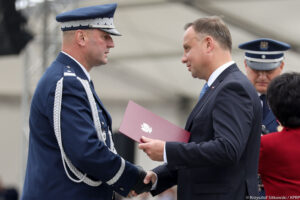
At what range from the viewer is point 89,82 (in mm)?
2832

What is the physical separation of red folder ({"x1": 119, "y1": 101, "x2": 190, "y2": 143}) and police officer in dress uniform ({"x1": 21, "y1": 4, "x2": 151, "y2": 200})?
15 centimetres

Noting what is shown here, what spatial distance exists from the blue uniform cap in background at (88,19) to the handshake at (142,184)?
666 mm

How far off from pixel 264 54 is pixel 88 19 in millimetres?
1225

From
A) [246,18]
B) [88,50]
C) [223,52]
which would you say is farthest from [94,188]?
[246,18]

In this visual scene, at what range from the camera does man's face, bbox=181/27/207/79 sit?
2.77m

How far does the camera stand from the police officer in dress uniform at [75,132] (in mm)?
2627

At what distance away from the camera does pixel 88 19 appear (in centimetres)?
282

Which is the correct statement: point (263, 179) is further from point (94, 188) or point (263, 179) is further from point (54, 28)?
point (54, 28)

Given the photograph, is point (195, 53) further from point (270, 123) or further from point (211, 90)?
point (270, 123)

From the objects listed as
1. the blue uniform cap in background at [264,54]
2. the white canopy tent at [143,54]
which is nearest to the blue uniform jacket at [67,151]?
the blue uniform cap in background at [264,54]

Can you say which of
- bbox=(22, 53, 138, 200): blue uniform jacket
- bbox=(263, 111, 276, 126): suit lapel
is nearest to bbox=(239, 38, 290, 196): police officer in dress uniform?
bbox=(263, 111, 276, 126): suit lapel

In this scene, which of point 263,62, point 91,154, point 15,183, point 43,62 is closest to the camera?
point 91,154

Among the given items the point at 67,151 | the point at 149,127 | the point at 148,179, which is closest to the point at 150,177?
the point at 148,179

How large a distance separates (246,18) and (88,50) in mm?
7009
